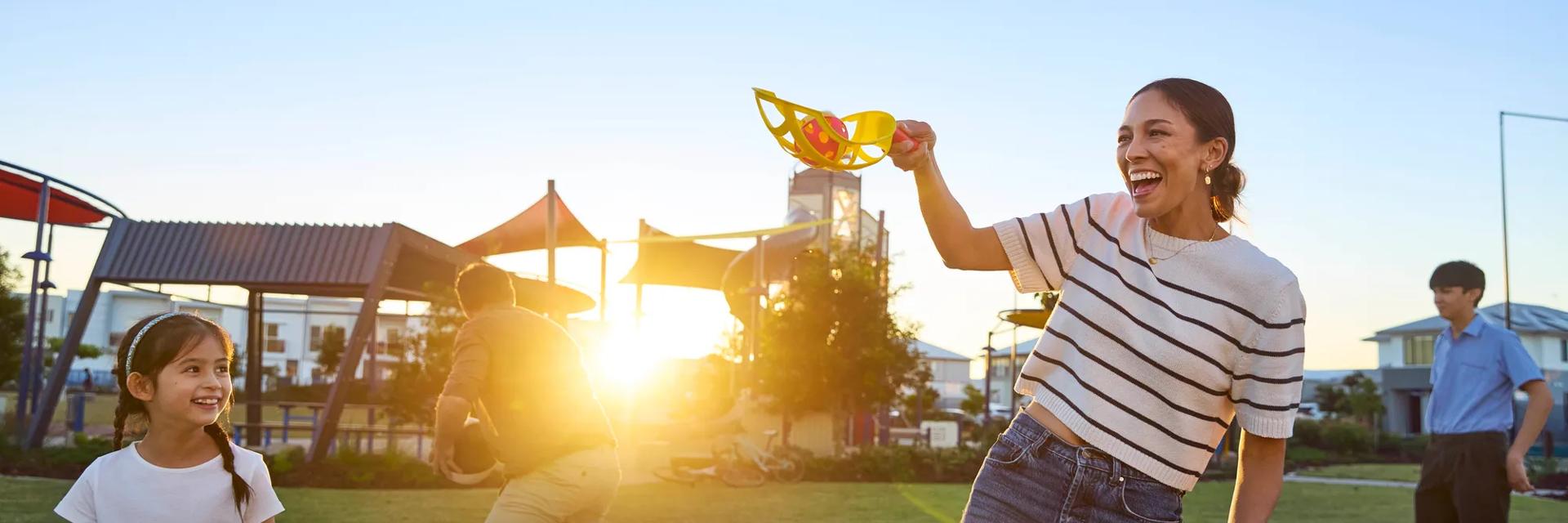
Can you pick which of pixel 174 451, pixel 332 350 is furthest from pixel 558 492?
pixel 332 350

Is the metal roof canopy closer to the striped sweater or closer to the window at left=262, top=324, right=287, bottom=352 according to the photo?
the striped sweater

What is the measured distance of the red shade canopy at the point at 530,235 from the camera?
23328 mm

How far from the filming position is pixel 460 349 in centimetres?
529

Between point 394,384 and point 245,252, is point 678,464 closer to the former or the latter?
point 394,384

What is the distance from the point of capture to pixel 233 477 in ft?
11.7

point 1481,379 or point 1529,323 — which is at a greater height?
point 1529,323

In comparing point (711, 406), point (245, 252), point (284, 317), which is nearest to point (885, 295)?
point (711, 406)

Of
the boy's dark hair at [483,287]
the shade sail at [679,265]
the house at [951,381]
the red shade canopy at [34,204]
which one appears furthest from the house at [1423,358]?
the boy's dark hair at [483,287]

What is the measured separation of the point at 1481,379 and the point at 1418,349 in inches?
2740

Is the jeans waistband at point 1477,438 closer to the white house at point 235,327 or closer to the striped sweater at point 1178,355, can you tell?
the striped sweater at point 1178,355

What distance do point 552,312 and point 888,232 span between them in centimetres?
1909

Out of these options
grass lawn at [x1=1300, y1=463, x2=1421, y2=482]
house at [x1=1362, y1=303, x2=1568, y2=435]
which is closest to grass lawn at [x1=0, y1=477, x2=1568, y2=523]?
grass lawn at [x1=1300, y1=463, x2=1421, y2=482]

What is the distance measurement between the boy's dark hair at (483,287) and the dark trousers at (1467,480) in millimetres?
4723

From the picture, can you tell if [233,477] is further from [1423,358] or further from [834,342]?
[1423,358]
